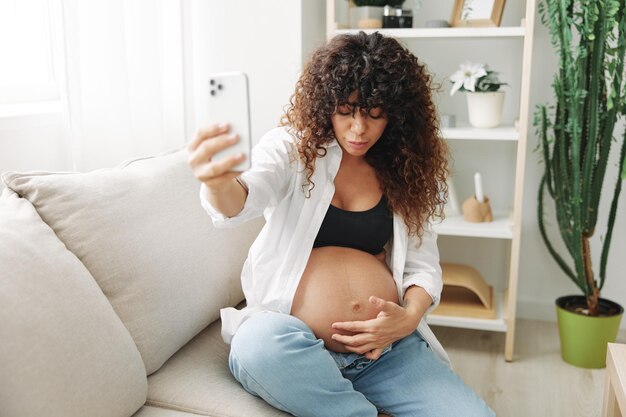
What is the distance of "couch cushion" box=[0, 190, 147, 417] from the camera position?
105 cm

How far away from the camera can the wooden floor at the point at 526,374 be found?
6.88 feet

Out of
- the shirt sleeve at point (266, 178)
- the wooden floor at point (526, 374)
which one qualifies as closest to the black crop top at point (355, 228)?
the shirt sleeve at point (266, 178)

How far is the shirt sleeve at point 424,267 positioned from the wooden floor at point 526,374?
67 centimetres

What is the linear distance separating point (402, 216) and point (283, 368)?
475mm

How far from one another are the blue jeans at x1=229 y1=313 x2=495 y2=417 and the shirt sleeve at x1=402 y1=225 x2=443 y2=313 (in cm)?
12

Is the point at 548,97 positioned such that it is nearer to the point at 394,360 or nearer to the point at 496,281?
the point at 496,281

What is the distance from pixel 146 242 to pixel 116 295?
0.44ft

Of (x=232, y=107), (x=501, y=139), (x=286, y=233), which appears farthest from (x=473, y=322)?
(x=232, y=107)

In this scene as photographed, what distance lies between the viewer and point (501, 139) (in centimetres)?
230

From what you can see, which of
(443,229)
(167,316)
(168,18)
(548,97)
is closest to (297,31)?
(168,18)

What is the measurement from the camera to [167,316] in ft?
4.76

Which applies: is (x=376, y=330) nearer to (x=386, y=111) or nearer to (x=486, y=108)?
(x=386, y=111)

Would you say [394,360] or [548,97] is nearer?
[394,360]

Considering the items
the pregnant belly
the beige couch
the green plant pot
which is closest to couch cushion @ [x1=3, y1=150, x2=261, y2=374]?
the beige couch
